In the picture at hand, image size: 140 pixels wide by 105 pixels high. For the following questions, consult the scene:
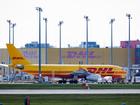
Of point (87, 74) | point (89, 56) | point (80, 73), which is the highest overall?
point (89, 56)

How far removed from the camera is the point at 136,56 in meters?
165

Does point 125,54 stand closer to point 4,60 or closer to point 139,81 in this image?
point 4,60

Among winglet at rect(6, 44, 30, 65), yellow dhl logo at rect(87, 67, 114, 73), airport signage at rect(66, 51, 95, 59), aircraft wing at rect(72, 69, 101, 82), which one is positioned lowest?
aircraft wing at rect(72, 69, 101, 82)

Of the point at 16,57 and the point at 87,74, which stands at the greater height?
the point at 16,57

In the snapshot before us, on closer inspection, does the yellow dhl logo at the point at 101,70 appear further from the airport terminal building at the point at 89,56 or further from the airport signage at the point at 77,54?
the airport signage at the point at 77,54

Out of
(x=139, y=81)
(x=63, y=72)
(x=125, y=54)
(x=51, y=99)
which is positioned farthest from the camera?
(x=125, y=54)

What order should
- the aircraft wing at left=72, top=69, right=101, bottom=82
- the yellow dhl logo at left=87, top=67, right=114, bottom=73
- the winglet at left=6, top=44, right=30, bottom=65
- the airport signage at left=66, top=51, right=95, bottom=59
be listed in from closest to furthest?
the aircraft wing at left=72, top=69, right=101, bottom=82
the winglet at left=6, top=44, right=30, bottom=65
the yellow dhl logo at left=87, top=67, right=114, bottom=73
the airport signage at left=66, top=51, right=95, bottom=59

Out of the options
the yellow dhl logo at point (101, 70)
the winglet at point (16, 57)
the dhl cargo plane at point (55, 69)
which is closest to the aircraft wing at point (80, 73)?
the dhl cargo plane at point (55, 69)

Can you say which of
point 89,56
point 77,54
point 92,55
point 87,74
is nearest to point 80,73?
point 87,74

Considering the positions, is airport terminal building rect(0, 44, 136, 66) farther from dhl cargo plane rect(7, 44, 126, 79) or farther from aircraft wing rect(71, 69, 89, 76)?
aircraft wing rect(71, 69, 89, 76)

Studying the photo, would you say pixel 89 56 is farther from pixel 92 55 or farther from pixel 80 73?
pixel 80 73

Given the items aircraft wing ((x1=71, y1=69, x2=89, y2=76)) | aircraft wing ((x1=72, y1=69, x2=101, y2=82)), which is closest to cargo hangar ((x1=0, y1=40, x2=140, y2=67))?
aircraft wing ((x1=71, y1=69, x2=89, y2=76))

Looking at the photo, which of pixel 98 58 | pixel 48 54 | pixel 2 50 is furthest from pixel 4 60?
pixel 98 58

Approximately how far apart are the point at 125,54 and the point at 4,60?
118 feet
